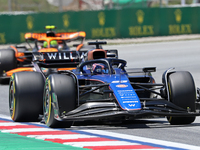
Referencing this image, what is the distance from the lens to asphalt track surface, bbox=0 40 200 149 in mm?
6770

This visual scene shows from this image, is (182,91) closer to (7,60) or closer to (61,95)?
(61,95)

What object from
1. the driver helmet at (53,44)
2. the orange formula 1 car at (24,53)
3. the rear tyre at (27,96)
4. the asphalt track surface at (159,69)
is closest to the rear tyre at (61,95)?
the asphalt track surface at (159,69)

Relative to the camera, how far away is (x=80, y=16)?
92.7 ft

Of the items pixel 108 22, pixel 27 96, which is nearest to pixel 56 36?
pixel 27 96

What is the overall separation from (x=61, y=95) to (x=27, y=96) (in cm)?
95

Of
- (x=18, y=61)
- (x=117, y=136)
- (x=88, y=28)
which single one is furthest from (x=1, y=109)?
(x=88, y=28)

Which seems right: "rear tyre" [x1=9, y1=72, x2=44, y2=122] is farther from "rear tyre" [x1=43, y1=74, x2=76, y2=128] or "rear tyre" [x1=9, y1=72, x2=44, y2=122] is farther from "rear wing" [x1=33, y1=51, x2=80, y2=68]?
"rear wing" [x1=33, y1=51, x2=80, y2=68]

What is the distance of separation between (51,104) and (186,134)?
2.01m

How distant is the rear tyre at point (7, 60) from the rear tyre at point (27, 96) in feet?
20.9

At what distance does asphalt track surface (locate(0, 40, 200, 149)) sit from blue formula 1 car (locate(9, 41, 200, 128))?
0.21m

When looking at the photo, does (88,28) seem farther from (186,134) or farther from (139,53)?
(186,134)

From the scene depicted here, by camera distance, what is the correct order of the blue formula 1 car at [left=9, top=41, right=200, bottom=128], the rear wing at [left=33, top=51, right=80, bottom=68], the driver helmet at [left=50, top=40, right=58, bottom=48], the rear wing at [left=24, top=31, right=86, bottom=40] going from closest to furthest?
1. the blue formula 1 car at [left=9, top=41, right=200, bottom=128]
2. the rear wing at [left=33, top=51, right=80, bottom=68]
3. the driver helmet at [left=50, top=40, right=58, bottom=48]
4. the rear wing at [left=24, top=31, right=86, bottom=40]

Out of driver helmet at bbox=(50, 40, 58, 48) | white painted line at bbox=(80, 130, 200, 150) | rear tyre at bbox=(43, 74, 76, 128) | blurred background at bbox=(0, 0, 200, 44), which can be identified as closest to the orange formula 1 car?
driver helmet at bbox=(50, 40, 58, 48)

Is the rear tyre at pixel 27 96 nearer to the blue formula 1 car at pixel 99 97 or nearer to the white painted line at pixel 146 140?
the blue formula 1 car at pixel 99 97
